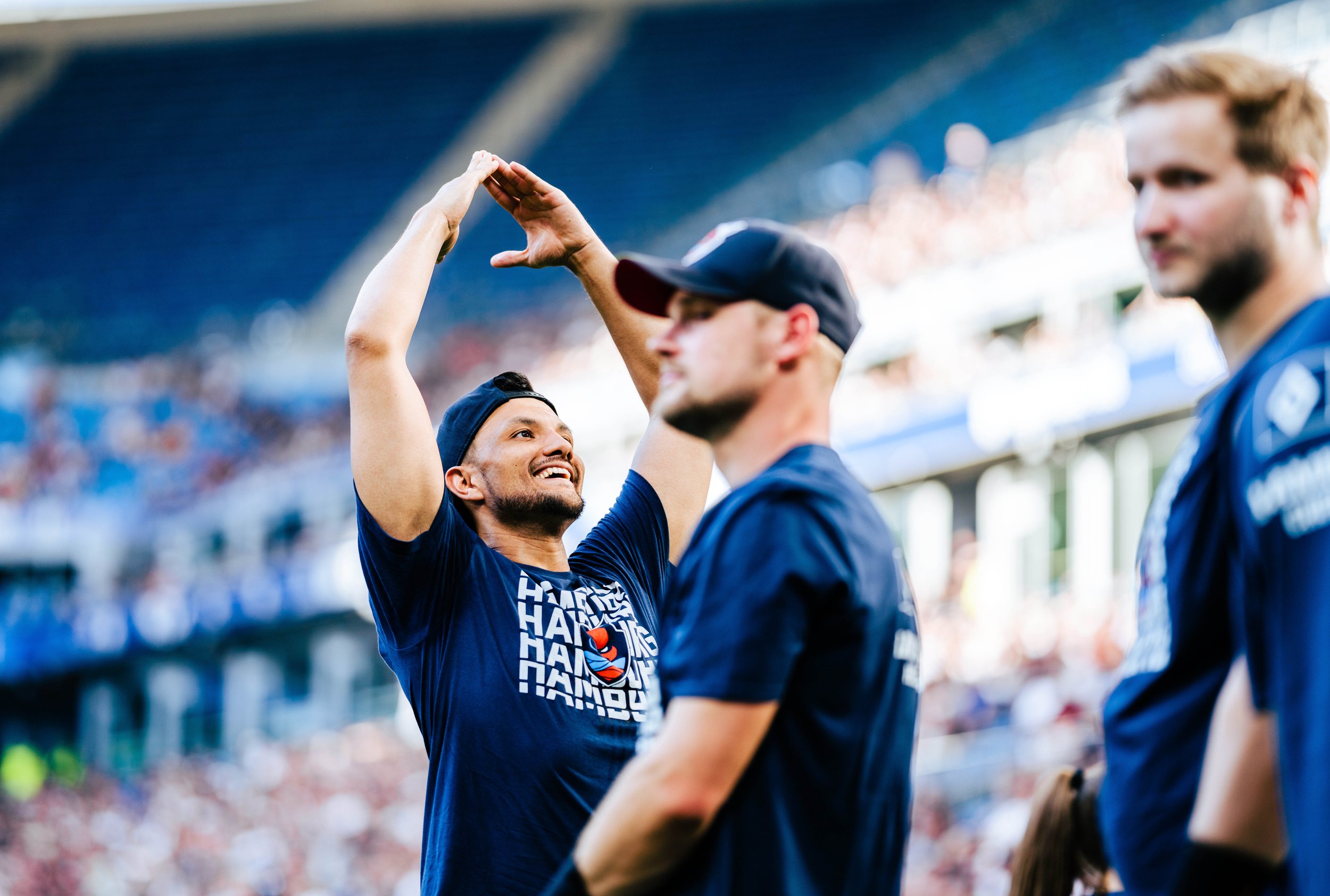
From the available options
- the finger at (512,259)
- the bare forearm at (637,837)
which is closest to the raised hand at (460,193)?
the finger at (512,259)

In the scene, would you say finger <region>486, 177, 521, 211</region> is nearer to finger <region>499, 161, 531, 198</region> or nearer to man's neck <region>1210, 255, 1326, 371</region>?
finger <region>499, 161, 531, 198</region>

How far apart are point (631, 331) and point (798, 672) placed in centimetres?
174

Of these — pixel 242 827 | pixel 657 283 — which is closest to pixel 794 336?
pixel 657 283

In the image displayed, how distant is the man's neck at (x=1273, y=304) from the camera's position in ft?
6.09

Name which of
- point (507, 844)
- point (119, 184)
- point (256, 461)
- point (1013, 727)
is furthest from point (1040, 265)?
point (119, 184)

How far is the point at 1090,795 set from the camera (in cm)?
243

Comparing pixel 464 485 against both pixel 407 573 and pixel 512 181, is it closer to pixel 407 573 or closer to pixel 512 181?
pixel 407 573

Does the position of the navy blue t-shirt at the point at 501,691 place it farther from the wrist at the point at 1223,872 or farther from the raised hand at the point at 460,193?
the wrist at the point at 1223,872

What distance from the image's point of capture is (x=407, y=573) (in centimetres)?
296

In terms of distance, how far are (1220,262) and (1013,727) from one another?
30.3 feet

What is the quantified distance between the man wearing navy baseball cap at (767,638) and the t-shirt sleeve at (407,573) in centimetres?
92

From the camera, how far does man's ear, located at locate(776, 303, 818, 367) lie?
2143mm

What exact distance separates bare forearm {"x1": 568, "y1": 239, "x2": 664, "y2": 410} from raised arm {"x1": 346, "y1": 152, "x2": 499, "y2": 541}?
68cm

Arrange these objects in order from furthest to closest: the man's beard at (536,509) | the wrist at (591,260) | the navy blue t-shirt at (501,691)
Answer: the wrist at (591,260), the man's beard at (536,509), the navy blue t-shirt at (501,691)
